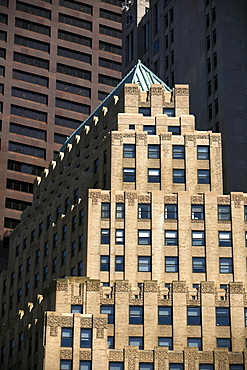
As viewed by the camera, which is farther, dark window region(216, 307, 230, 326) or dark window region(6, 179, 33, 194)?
dark window region(6, 179, 33, 194)

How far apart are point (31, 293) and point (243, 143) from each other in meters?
40.6

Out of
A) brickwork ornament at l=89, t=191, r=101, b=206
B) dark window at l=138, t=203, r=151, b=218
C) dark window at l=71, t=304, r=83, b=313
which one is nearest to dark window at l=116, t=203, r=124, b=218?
dark window at l=138, t=203, r=151, b=218

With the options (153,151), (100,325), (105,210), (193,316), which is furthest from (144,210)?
(100,325)

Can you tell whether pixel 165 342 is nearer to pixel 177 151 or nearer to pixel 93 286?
pixel 93 286

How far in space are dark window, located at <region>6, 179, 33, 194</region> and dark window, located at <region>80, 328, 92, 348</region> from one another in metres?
68.6

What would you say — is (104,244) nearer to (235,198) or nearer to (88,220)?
(88,220)

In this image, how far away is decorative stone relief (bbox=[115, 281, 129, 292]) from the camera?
423ft

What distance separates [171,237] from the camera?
5364 inches

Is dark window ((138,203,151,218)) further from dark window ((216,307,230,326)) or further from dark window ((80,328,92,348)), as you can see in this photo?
dark window ((80,328,92,348))

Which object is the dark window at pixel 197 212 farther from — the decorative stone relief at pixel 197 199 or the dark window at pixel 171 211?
the dark window at pixel 171 211

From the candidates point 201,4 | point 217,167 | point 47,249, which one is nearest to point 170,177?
point 217,167

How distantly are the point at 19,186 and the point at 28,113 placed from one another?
1475 cm

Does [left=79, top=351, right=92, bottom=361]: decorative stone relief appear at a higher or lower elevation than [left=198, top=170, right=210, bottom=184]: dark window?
lower

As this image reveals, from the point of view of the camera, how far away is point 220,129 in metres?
169
